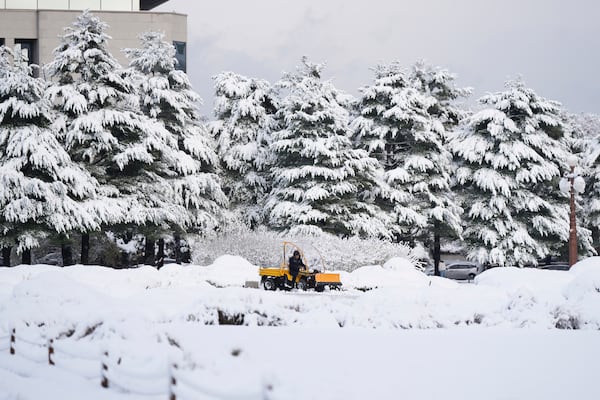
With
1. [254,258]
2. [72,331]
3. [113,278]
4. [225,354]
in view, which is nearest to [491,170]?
[254,258]

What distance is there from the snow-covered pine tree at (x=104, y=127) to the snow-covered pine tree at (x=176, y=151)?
0.94 metres

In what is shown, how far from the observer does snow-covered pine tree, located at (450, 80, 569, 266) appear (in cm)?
4441

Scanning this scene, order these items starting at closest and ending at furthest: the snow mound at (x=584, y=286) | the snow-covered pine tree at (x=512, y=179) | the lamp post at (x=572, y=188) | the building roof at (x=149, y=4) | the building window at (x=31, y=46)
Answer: the snow mound at (x=584, y=286) → the lamp post at (x=572, y=188) → the snow-covered pine tree at (x=512, y=179) → the building window at (x=31, y=46) → the building roof at (x=149, y=4)

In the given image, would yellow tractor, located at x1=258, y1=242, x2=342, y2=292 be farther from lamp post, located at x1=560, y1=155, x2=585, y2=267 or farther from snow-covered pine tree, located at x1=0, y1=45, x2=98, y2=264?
snow-covered pine tree, located at x1=0, y1=45, x2=98, y2=264

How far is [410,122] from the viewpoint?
4697 centimetres

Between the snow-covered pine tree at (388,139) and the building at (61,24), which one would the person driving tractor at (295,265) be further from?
the building at (61,24)

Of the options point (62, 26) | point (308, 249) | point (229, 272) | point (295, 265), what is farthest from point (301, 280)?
point (62, 26)

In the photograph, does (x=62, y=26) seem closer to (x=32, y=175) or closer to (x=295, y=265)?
(x=32, y=175)

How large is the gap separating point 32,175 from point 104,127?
16.3 feet

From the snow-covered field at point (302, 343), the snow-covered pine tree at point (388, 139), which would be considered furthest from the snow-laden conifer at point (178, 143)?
the snow-covered field at point (302, 343)

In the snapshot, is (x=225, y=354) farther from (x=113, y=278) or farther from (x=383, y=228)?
Answer: (x=383, y=228)

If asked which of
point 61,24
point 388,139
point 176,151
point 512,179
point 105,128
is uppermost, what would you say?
point 61,24

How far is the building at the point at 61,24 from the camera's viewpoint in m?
64.0

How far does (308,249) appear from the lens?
3853 cm
